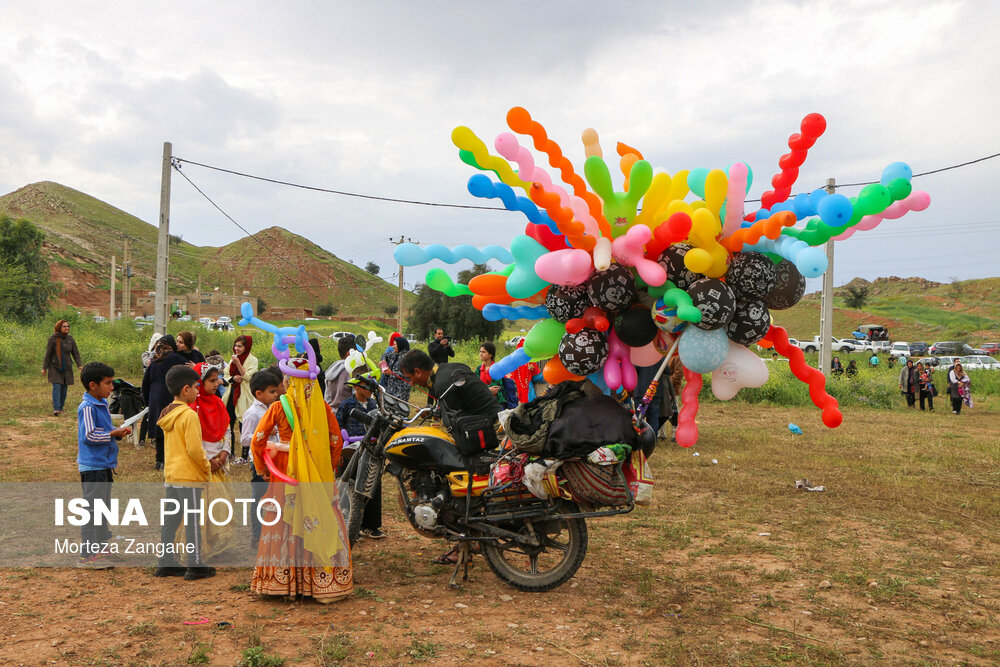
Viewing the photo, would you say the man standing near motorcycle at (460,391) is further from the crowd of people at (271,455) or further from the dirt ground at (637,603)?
the dirt ground at (637,603)

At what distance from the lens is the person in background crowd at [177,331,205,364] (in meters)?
8.37

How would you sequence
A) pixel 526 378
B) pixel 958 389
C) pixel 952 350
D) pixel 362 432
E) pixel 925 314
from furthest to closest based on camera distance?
pixel 925 314 → pixel 952 350 → pixel 958 389 → pixel 526 378 → pixel 362 432

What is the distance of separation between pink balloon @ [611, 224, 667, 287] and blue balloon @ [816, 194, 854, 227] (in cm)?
83

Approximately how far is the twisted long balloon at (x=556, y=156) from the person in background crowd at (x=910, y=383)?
1850 cm

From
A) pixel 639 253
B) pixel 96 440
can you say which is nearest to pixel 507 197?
pixel 639 253

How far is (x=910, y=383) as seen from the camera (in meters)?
19.1

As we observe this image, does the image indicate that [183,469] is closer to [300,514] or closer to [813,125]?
[300,514]

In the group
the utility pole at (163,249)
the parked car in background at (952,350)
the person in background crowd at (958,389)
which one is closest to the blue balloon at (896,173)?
the utility pole at (163,249)

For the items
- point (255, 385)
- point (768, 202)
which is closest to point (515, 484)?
point (255, 385)

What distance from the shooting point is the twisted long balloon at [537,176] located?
3.71 meters

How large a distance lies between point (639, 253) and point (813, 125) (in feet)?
3.63

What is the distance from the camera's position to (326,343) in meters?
23.6

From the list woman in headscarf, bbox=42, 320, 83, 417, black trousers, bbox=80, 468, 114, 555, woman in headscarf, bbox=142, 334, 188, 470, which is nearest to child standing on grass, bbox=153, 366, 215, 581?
black trousers, bbox=80, 468, 114, 555

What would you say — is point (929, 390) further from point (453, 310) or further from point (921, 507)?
point (453, 310)
